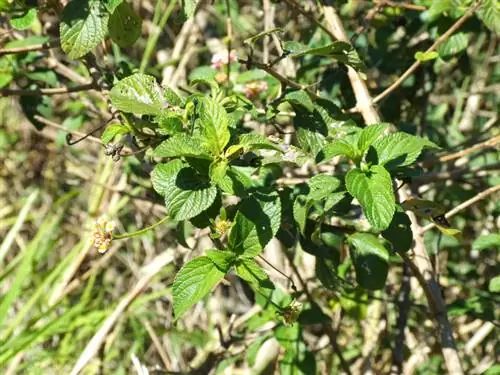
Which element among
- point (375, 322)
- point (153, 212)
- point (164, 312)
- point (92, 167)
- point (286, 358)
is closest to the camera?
point (286, 358)

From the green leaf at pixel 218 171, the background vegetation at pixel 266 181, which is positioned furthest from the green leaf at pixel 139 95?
the green leaf at pixel 218 171

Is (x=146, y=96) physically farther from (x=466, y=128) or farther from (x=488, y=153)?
(x=466, y=128)

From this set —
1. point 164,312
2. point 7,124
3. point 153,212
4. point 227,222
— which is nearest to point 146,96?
point 227,222

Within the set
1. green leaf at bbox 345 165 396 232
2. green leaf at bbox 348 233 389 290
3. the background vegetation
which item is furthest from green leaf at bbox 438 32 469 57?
green leaf at bbox 345 165 396 232

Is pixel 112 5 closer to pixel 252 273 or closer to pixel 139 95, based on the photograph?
pixel 139 95

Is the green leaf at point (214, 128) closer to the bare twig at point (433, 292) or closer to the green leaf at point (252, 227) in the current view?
the green leaf at point (252, 227)

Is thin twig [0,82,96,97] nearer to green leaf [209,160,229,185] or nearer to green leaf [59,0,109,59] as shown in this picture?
green leaf [59,0,109,59]
